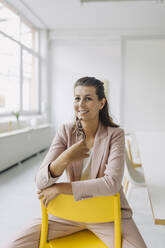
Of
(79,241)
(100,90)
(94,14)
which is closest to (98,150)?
(100,90)

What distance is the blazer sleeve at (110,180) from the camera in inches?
40.0

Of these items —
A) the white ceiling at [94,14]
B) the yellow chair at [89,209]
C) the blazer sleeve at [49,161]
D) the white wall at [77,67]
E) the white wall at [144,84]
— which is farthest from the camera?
the white wall at [77,67]

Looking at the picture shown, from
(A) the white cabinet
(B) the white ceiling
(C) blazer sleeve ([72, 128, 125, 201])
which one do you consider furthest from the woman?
(B) the white ceiling

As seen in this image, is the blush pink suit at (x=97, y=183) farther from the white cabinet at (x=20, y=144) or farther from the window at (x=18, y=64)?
the window at (x=18, y=64)

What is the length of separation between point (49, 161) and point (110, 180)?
34cm

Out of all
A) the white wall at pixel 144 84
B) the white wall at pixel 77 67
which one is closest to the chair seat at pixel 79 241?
the white wall at pixel 144 84

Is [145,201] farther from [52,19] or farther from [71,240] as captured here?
[52,19]

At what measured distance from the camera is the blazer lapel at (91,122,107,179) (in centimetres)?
122

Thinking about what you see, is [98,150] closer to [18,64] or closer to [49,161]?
[49,161]

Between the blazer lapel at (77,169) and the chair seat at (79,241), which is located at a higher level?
the blazer lapel at (77,169)

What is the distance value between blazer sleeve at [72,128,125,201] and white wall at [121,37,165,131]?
5.65 meters

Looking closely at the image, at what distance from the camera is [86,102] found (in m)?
1.26

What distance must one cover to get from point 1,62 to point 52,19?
2.39 meters

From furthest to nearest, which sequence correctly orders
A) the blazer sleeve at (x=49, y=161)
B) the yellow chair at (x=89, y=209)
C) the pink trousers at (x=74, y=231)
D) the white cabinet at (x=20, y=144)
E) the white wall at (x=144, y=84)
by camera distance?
the white wall at (x=144, y=84), the white cabinet at (x=20, y=144), the blazer sleeve at (x=49, y=161), the pink trousers at (x=74, y=231), the yellow chair at (x=89, y=209)
